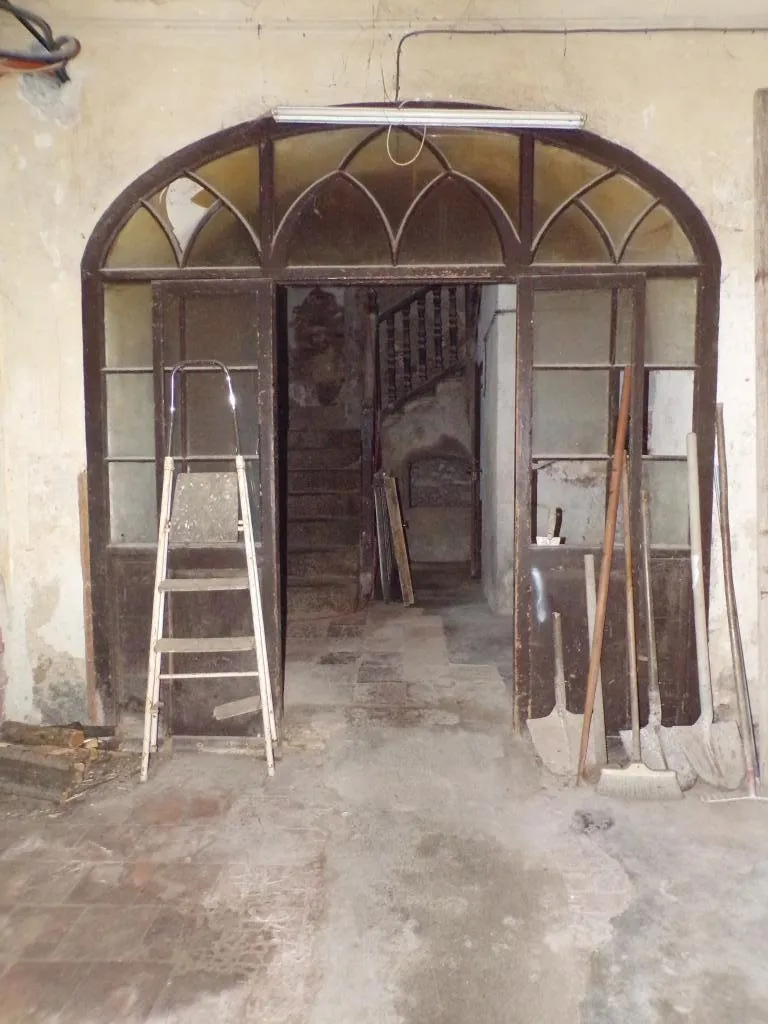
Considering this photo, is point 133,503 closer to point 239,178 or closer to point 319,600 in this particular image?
point 239,178

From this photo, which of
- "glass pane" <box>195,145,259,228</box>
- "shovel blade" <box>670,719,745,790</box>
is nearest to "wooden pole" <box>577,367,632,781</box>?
"shovel blade" <box>670,719,745,790</box>

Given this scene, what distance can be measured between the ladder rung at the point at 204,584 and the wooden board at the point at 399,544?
3439mm

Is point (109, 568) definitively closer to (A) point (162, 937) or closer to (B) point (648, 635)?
(A) point (162, 937)

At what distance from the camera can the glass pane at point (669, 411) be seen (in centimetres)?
339

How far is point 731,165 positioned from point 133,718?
3.81 meters

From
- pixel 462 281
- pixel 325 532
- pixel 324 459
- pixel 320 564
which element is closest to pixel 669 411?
pixel 462 281

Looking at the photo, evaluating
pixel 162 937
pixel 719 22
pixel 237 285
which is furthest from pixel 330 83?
pixel 162 937

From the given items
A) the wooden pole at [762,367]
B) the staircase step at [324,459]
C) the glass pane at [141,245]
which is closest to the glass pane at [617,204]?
the wooden pole at [762,367]

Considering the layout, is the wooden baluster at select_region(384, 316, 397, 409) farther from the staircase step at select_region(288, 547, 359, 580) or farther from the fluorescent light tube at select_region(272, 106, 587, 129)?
the fluorescent light tube at select_region(272, 106, 587, 129)

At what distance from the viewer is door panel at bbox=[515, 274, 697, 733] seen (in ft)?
11.0

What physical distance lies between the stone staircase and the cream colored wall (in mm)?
3066

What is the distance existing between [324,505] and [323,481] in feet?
0.92

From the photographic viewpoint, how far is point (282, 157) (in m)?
3.35

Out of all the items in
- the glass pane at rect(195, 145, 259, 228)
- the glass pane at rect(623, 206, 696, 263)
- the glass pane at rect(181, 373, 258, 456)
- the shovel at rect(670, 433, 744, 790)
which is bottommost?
the shovel at rect(670, 433, 744, 790)
